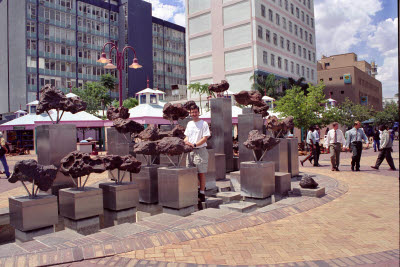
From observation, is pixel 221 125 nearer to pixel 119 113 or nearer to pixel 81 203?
pixel 119 113

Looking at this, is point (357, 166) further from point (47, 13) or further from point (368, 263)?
point (47, 13)

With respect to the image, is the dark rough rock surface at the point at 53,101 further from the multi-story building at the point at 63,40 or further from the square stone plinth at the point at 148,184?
the multi-story building at the point at 63,40

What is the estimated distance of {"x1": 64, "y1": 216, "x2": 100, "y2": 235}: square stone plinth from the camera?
17.9 feet

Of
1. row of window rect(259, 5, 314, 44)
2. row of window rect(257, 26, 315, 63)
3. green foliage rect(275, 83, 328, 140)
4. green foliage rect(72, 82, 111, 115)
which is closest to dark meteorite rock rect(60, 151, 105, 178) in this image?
green foliage rect(275, 83, 328, 140)

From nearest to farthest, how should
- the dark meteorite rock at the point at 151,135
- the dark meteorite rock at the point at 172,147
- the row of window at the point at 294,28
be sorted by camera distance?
the dark meteorite rock at the point at 172,147, the dark meteorite rock at the point at 151,135, the row of window at the point at 294,28

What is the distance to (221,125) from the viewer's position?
9.98 m

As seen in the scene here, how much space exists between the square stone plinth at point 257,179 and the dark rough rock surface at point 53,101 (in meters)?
3.64

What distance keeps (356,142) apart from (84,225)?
945 cm

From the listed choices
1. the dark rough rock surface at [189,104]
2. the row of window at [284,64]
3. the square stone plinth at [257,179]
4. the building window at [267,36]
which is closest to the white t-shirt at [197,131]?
the dark rough rock surface at [189,104]

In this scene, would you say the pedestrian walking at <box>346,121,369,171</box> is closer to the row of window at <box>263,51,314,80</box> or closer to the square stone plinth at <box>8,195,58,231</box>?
the square stone plinth at <box>8,195,58,231</box>

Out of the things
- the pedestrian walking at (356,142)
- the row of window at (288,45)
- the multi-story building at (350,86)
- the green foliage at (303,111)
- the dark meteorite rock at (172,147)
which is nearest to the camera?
the dark meteorite rock at (172,147)

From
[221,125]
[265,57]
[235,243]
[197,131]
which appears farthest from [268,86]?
[235,243]

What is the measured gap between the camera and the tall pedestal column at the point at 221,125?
32.6 ft

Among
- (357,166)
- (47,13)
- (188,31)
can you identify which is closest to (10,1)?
(47,13)
